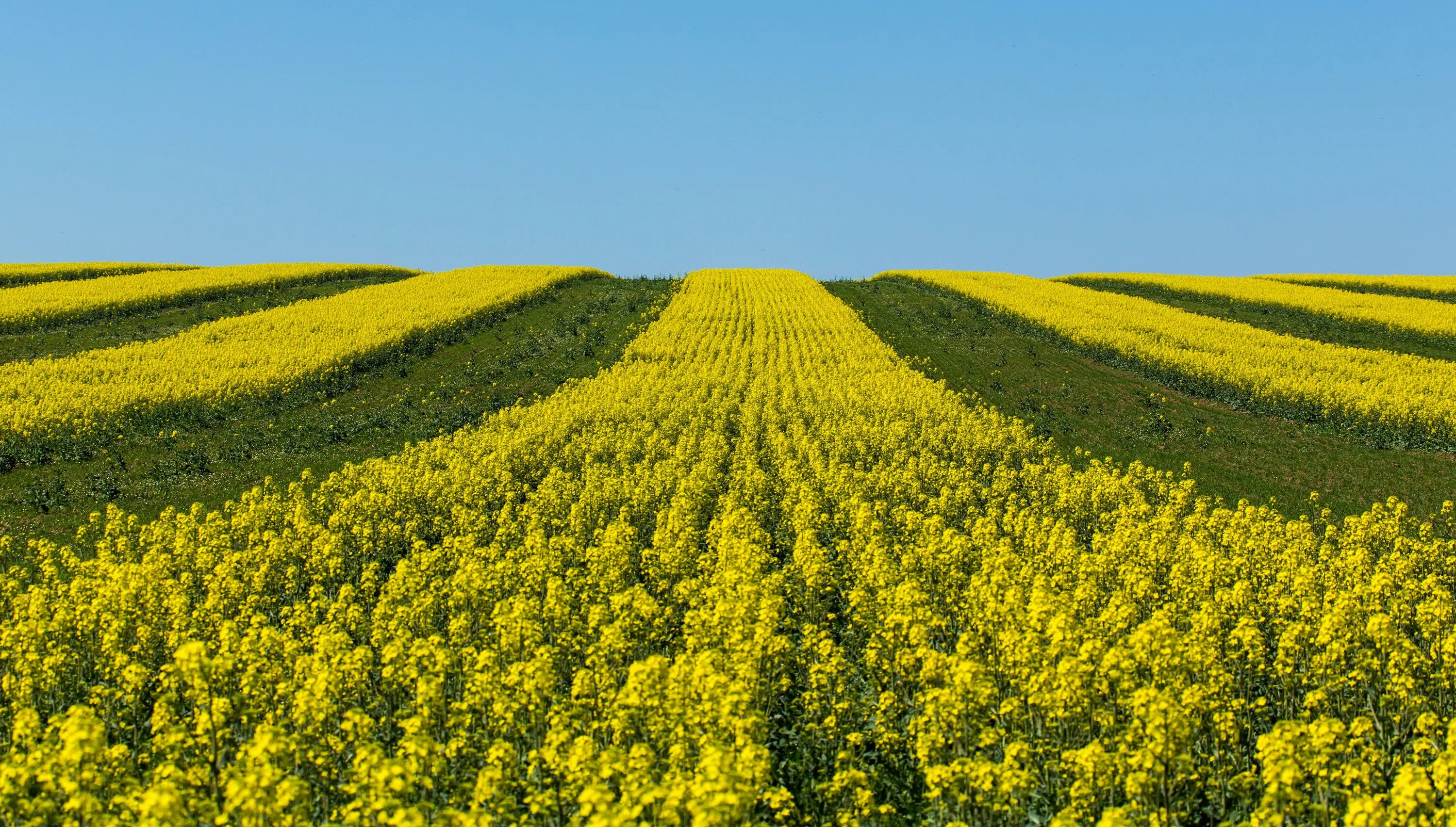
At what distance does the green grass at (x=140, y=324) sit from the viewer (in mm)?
50344

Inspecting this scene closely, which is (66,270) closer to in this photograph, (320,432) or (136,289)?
(136,289)

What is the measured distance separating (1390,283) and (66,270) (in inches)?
5141

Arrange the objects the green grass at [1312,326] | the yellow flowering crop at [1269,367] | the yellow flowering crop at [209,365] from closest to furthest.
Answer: the yellow flowering crop at [209,365]
the yellow flowering crop at [1269,367]
the green grass at [1312,326]

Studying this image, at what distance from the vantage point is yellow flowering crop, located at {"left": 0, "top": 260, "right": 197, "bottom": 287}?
7506 centimetres

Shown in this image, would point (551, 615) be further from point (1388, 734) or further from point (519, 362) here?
point (519, 362)

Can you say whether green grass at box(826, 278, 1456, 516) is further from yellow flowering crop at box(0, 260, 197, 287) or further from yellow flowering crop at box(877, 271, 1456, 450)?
yellow flowering crop at box(0, 260, 197, 287)

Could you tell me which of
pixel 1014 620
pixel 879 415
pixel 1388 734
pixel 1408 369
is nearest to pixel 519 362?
pixel 879 415

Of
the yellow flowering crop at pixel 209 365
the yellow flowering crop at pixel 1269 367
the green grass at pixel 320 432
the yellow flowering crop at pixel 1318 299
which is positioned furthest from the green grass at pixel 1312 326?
the yellow flowering crop at pixel 209 365

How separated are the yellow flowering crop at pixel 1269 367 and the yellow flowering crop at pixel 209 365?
4400 cm

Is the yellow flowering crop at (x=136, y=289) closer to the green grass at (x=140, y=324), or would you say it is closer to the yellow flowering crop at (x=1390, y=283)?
the green grass at (x=140, y=324)

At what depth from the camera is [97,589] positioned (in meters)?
17.0

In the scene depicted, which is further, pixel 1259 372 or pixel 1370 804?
pixel 1259 372

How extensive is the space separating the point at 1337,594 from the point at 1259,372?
34403mm

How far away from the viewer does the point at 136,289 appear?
220 ft
